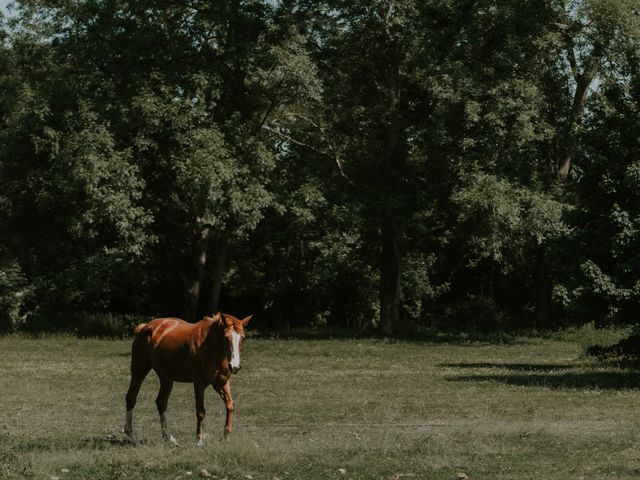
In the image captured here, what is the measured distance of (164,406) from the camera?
696 inches

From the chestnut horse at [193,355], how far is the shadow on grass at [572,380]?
12112 millimetres

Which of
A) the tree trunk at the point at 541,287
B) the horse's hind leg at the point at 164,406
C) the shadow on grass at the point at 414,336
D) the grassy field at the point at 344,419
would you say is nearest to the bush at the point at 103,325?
the shadow on grass at the point at 414,336

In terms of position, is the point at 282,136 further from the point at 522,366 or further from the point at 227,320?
the point at 227,320

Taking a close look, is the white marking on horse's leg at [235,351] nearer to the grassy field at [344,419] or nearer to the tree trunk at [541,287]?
the grassy field at [344,419]

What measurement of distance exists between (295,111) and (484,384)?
25.2 meters

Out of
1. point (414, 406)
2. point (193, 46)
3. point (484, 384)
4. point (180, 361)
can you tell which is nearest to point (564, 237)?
point (484, 384)

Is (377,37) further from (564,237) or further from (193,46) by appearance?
(564,237)

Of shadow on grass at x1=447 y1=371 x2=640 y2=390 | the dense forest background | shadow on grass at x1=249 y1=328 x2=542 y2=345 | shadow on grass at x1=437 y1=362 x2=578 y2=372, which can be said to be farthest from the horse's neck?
shadow on grass at x1=249 y1=328 x2=542 y2=345

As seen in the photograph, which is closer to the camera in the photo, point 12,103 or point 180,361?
point 180,361

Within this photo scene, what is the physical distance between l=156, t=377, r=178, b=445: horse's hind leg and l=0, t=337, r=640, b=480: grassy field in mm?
306

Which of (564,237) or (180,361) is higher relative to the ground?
(564,237)

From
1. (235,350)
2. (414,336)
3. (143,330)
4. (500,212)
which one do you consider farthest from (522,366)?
(235,350)

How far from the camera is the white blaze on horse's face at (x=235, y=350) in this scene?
15.8 meters

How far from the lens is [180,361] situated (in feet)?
57.0
